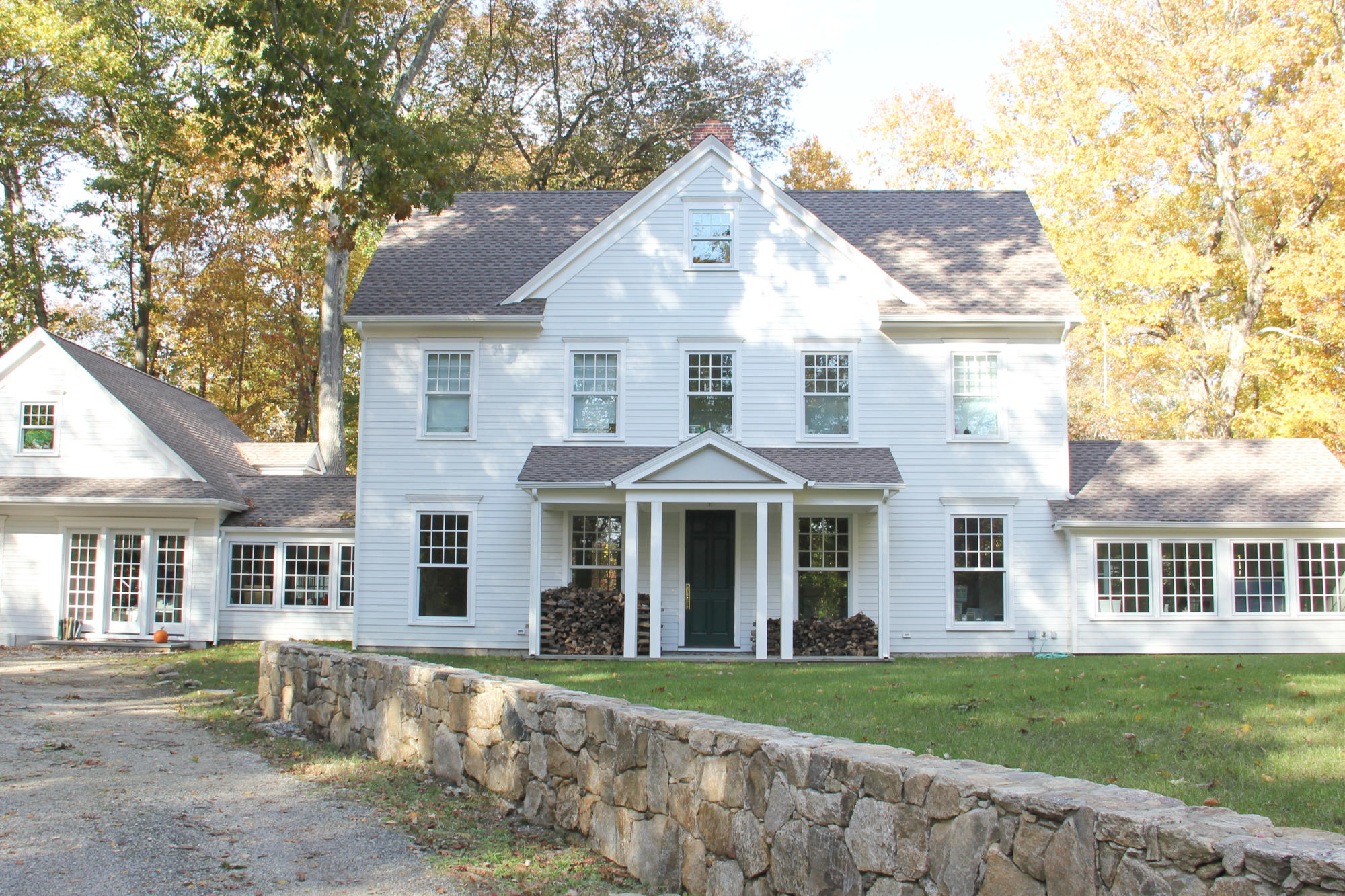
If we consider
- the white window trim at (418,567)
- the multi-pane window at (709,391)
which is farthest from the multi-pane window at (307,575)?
→ the multi-pane window at (709,391)

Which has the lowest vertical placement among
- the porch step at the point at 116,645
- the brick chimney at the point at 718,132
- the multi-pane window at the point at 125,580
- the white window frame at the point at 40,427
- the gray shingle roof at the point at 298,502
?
the porch step at the point at 116,645

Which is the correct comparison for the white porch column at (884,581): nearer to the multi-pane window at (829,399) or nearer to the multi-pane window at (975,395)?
the multi-pane window at (829,399)

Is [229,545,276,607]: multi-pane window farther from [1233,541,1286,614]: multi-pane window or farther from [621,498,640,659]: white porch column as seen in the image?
[1233,541,1286,614]: multi-pane window

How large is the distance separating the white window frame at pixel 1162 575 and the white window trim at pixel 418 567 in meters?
11.2

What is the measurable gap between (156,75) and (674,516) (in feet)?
73.0

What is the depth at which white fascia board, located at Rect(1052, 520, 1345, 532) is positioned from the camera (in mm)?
17016

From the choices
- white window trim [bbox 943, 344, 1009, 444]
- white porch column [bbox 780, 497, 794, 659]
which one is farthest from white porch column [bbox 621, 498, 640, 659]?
white window trim [bbox 943, 344, 1009, 444]

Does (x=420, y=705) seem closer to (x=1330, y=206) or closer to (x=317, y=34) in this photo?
(x=317, y=34)

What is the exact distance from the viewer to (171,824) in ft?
22.6

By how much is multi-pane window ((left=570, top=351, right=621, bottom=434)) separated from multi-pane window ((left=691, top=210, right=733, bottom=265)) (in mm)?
2264

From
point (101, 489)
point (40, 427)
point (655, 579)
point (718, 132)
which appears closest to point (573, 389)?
point (655, 579)

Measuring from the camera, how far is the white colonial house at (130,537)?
771 inches

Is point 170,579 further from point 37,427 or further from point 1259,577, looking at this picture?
point 1259,577

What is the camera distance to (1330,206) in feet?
78.5
